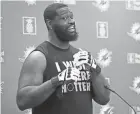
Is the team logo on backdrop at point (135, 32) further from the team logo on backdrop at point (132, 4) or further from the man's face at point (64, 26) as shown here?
the man's face at point (64, 26)

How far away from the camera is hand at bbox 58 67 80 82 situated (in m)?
1.22

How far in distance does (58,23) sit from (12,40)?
619 mm

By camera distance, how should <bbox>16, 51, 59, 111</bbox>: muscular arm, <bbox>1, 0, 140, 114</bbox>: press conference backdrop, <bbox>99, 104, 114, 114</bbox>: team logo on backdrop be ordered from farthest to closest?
<bbox>99, 104, 114, 114</bbox>: team logo on backdrop
<bbox>1, 0, 140, 114</bbox>: press conference backdrop
<bbox>16, 51, 59, 111</bbox>: muscular arm

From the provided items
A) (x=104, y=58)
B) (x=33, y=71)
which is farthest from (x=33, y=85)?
(x=104, y=58)

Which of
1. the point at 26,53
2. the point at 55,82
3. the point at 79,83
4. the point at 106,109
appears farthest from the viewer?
the point at 106,109

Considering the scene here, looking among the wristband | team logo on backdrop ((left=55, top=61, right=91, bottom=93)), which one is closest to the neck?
team logo on backdrop ((left=55, top=61, right=91, bottom=93))

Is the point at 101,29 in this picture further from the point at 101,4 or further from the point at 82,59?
the point at 82,59

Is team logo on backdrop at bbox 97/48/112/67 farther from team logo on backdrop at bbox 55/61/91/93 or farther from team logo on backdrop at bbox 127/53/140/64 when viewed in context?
team logo on backdrop at bbox 55/61/91/93

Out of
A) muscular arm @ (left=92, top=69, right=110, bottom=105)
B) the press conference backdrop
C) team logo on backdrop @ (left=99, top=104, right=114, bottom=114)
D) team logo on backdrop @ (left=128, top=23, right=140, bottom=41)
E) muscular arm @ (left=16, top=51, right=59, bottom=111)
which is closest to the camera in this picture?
muscular arm @ (left=16, top=51, right=59, bottom=111)

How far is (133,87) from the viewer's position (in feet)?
7.36

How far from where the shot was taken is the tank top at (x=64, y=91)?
1.29 meters

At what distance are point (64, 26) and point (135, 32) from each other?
1.03m

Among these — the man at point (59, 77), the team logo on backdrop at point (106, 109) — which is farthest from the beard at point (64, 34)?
the team logo on backdrop at point (106, 109)

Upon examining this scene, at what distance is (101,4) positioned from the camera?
2.20 m
